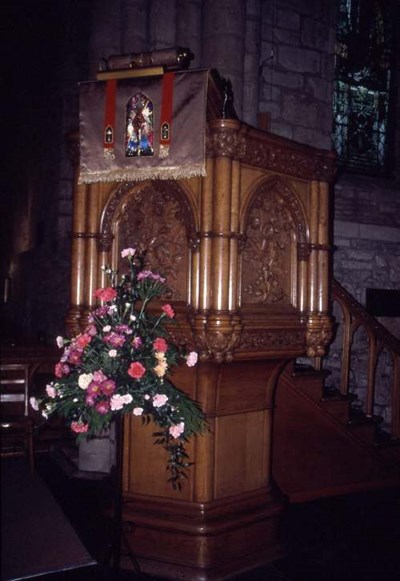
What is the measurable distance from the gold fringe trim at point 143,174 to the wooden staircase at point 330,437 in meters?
1.89

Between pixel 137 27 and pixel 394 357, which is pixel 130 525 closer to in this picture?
pixel 394 357

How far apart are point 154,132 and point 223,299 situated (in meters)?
0.96

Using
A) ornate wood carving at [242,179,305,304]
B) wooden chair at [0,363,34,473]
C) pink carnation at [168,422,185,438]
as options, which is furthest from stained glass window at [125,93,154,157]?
wooden chair at [0,363,34,473]

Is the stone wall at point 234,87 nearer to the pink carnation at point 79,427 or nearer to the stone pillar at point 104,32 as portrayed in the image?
the stone pillar at point 104,32

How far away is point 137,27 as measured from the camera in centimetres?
441

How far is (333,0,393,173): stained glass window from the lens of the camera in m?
6.54

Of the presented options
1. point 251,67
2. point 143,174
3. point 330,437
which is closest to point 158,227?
point 143,174

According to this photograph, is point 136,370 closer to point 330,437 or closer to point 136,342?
point 136,342

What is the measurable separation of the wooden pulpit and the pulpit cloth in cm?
7

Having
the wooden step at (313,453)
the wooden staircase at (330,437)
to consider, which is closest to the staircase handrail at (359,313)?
the wooden staircase at (330,437)

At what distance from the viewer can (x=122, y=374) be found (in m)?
2.60

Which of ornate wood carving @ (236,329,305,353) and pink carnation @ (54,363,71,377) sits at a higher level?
ornate wood carving @ (236,329,305,353)

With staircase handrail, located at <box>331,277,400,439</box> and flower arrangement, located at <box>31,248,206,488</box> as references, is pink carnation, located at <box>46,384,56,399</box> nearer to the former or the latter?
flower arrangement, located at <box>31,248,206,488</box>

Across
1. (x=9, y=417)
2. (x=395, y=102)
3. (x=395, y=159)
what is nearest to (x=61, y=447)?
(x=9, y=417)
